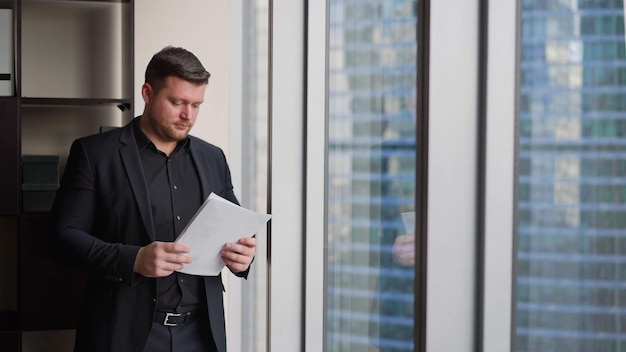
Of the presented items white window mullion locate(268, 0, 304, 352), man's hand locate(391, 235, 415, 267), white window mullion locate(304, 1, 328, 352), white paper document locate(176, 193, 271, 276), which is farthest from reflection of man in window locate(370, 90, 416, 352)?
white window mullion locate(268, 0, 304, 352)

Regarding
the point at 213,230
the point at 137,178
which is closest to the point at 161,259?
the point at 213,230

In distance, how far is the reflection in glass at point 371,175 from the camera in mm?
1737

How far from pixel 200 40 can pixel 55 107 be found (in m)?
0.68

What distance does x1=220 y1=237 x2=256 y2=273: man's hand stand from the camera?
1.99 metres

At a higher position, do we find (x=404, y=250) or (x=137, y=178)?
(x=137, y=178)

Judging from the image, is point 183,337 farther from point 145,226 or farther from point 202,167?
point 202,167

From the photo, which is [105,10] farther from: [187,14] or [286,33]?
[286,33]

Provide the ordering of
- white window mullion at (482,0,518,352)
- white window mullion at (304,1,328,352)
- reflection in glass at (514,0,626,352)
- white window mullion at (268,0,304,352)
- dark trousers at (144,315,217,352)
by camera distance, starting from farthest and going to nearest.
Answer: white window mullion at (268,0,304,352) < white window mullion at (304,1,328,352) < dark trousers at (144,315,217,352) < white window mullion at (482,0,518,352) < reflection in glass at (514,0,626,352)

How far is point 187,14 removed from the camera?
348cm

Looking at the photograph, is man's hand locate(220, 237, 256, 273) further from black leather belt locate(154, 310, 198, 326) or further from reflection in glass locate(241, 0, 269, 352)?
reflection in glass locate(241, 0, 269, 352)

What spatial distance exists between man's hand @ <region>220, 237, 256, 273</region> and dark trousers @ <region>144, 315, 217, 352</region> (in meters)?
0.16

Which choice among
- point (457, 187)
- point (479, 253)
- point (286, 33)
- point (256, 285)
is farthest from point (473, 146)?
point (256, 285)

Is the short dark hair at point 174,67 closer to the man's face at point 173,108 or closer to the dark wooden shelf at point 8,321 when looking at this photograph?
the man's face at point 173,108

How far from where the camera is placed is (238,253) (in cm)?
200
